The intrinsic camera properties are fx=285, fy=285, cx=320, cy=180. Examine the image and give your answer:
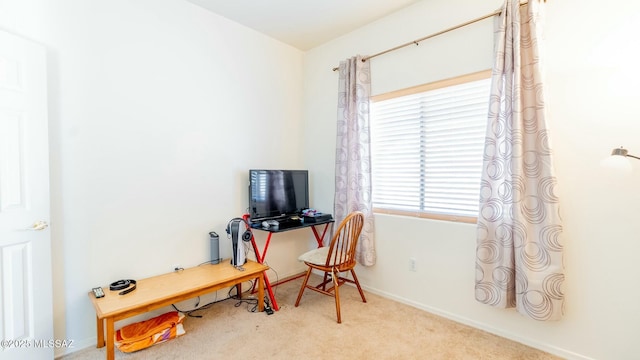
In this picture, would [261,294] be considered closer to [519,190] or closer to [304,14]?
[519,190]

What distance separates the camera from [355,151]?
9.52ft

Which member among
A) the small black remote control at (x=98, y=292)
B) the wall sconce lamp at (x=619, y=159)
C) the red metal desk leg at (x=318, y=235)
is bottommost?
the small black remote control at (x=98, y=292)

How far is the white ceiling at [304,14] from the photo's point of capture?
2.56 meters

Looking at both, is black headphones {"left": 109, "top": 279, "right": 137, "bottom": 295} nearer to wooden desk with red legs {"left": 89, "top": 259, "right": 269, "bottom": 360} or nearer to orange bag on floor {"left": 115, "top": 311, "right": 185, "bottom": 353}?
wooden desk with red legs {"left": 89, "top": 259, "right": 269, "bottom": 360}

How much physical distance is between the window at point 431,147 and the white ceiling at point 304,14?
2.61ft

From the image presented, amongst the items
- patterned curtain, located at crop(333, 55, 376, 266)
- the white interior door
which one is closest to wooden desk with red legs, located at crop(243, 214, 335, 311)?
patterned curtain, located at crop(333, 55, 376, 266)

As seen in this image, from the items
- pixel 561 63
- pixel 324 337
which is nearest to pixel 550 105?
pixel 561 63

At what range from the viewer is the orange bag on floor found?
1.94 meters

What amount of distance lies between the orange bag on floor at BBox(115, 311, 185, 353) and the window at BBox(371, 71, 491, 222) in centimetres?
204

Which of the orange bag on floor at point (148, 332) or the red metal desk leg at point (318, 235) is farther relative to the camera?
the red metal desk leg at point (318, 235)

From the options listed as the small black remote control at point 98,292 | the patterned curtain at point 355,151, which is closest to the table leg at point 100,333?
the small black remote control at point 98,292

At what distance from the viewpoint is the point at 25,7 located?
70.2 inches

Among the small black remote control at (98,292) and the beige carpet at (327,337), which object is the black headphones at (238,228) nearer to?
the beige carpet at (327,337)

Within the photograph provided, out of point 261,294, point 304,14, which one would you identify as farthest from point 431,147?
point 261,294
